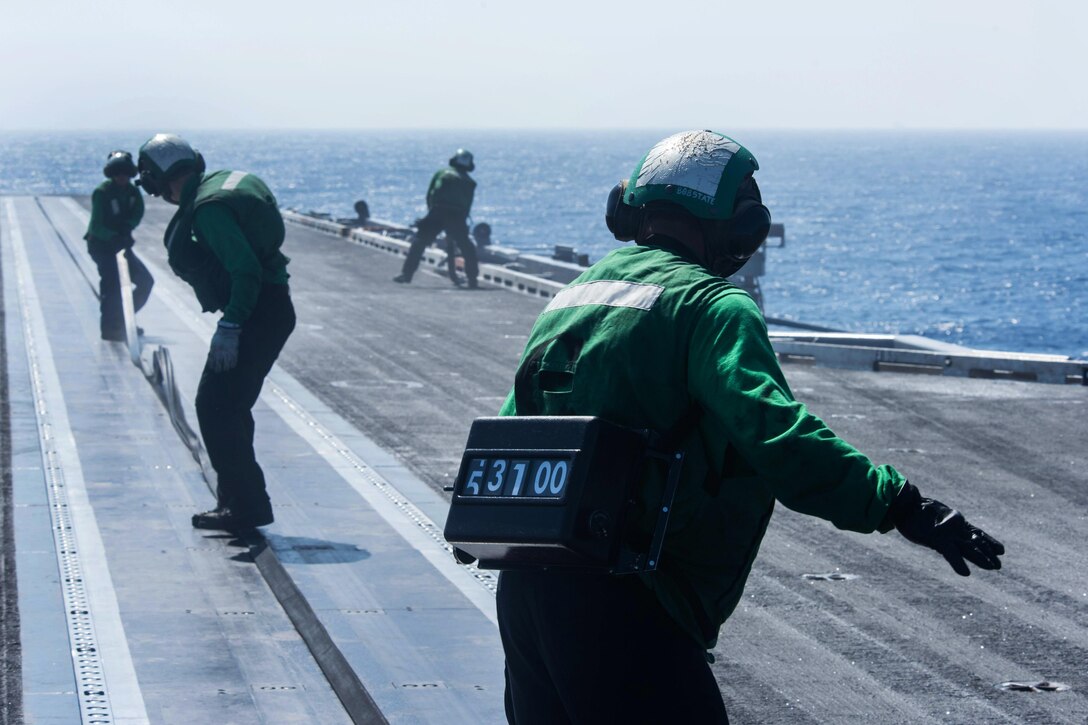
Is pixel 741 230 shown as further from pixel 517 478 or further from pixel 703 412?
pixel 517 478

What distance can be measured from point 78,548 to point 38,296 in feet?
42.2

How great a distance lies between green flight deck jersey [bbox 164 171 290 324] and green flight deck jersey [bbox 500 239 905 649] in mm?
4139

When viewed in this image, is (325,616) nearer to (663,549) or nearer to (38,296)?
(663,549)

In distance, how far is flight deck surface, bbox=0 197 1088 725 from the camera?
18.8 ft

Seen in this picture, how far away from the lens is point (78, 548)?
7516 mm

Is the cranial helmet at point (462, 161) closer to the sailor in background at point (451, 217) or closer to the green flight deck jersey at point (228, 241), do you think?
the sailor in background at point (451, 217)

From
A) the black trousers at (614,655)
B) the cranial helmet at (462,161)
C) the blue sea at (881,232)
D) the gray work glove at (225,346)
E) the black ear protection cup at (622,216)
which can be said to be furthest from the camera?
the blue sea at (881,232)

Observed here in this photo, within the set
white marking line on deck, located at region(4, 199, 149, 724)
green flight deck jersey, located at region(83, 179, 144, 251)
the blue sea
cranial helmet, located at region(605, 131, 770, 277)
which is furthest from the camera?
the blue sea

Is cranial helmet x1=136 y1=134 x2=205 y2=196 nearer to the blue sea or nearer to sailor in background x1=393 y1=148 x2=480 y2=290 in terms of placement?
sailor in background x1=393 y1=148 x2=480 y2=290

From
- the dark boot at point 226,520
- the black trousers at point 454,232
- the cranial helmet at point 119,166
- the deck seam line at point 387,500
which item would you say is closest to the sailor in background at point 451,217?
the black trousers at point 454,232

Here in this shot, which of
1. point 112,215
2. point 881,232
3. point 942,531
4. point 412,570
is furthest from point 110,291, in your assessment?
point 881,232

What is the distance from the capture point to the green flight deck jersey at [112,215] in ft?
50.9

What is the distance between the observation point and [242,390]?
292 inches

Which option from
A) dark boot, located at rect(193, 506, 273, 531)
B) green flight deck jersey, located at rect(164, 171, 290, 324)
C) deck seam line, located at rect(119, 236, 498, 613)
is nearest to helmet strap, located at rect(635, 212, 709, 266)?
deck seam line, located at rect(119, 236, 498, 613)
